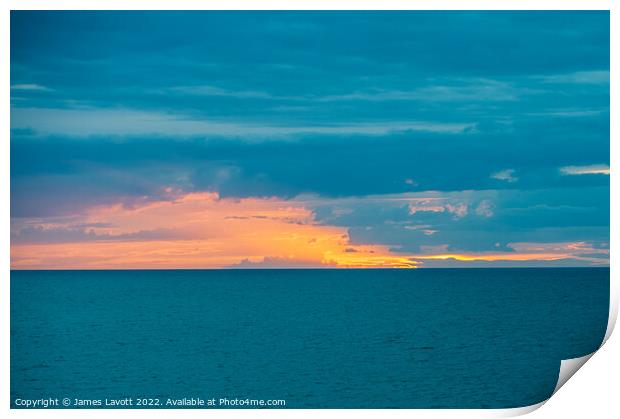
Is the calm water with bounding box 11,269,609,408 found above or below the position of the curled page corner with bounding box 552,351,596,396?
above

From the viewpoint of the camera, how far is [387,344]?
32062 mm

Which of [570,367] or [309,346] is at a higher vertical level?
[309,346]

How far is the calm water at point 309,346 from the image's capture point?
22812mm

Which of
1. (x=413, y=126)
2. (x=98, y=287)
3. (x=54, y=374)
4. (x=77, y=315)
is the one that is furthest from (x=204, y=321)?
(x=98, y=287)

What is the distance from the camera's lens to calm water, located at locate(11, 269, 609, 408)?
22.8 meters

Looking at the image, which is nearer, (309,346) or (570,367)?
(570,367)

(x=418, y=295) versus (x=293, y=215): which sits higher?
(x=418, y=295)

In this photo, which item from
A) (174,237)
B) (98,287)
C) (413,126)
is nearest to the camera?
(174,237)

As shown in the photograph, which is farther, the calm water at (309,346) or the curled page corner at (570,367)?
the calm water at (309,346)

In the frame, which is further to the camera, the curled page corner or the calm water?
the calm water

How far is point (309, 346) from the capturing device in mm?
30703

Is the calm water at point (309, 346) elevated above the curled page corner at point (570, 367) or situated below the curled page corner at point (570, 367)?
above
